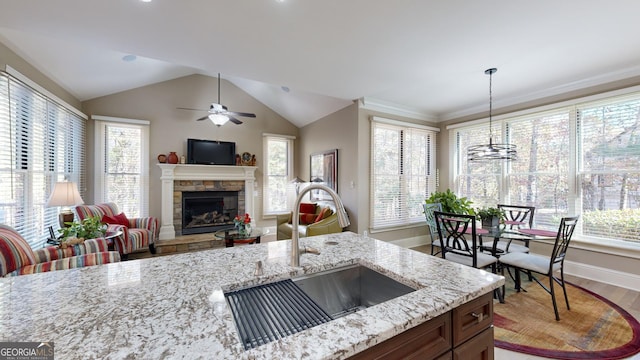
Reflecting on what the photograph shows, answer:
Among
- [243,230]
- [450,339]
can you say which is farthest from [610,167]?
[243,230]

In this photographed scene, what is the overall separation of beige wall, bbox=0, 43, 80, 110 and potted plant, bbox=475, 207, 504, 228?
5523 mm

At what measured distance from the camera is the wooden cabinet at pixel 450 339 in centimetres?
79

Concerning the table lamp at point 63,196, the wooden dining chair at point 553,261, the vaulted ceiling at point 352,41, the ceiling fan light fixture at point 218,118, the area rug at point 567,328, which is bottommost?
the area rug at point 567,328

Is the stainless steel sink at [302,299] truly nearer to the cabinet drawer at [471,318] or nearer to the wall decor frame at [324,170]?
the cabinet drawer at [471,318]

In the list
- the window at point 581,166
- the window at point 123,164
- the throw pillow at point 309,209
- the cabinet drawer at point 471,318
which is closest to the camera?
the cabinet drawer at point 471,318

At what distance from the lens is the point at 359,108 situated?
4.30 meters

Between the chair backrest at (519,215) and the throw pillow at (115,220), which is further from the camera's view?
the throw pillow at (115,220)

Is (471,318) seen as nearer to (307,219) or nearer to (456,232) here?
(456,232)

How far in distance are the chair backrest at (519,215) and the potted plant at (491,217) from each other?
1.39 ft

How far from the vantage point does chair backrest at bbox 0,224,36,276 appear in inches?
76.0

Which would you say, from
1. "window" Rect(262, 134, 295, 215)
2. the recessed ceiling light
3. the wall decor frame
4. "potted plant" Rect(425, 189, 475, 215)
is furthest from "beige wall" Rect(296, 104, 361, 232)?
the recessed ceiling light

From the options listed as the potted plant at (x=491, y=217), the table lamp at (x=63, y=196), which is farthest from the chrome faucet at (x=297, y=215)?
the table lamp at (x=63, y=196)

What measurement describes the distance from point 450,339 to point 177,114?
19.2ft

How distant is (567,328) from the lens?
7.22ft
